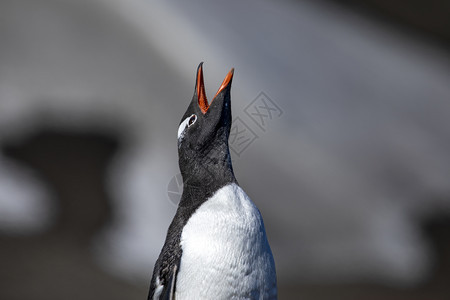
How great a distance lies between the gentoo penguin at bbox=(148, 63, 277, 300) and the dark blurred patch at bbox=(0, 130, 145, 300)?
1.47 m

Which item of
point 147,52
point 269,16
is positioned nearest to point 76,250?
point 147,52

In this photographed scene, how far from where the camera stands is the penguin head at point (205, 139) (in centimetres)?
86

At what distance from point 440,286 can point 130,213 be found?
1.63 metres

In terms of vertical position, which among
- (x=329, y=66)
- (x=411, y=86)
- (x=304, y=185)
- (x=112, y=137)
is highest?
(x=411, y=86)

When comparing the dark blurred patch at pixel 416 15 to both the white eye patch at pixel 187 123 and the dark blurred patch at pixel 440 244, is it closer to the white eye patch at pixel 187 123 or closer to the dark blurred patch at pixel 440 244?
the dark blurred patch at pixel 440 244

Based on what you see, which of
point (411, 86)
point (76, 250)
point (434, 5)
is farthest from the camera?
point (411, 86)

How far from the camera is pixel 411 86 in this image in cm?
268

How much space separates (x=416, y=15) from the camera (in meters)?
2.45

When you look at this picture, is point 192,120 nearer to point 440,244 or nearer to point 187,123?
point 187,123

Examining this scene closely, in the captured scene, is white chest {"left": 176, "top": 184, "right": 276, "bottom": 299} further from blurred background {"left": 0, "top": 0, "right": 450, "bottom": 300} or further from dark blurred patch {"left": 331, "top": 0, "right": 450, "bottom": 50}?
dark blurred patch {"left": 331, "top": 0, "right": 450, "bottom": 50}

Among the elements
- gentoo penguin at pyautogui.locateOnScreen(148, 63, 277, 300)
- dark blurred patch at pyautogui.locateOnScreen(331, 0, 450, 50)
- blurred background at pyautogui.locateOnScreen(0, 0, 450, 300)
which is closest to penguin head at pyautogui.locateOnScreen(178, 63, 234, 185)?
gentoo penguin at pyautogui.locateOnScreen(148, 63, 277, 300)

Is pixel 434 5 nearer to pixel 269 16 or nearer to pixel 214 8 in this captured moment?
pixel 269 16

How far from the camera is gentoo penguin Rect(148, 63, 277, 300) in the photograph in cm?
81

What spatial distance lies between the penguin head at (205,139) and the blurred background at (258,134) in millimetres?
1465
